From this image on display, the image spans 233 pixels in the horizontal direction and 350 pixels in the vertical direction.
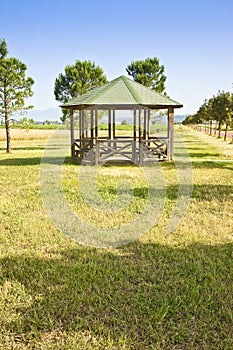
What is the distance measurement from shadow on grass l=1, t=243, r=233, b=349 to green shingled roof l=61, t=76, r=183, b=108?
8912mm

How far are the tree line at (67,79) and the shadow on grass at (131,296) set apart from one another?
16.0 meters

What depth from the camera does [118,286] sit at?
12.0ft

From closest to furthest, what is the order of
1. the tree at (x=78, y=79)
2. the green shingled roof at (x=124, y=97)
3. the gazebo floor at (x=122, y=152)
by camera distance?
the green shingled roof at (x=124, y=97) → the gazebo floor at (x=122, y=152) → the tree at (x=78, y=79)

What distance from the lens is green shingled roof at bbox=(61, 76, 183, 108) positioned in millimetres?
12766

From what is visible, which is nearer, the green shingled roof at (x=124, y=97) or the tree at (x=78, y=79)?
the green shingled roof at (x=124, y=97)

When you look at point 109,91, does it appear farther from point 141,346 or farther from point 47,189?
point 141,346

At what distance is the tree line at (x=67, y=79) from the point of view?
60.4 feet

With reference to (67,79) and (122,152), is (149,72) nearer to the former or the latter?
(67,79)

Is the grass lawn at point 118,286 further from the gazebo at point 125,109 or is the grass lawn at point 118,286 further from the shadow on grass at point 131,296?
the gazebo at point 125,109

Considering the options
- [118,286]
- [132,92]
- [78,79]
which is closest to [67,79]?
[78,79]

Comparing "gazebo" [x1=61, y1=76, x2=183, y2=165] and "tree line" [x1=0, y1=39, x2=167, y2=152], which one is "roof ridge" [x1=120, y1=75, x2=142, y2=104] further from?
"tree line" [x1=0, y1=39, x2=167, y2=152]

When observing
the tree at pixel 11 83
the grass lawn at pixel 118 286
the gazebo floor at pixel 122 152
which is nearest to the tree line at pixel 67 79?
the tree at pixel 11 83

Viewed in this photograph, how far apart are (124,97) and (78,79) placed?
15057 mm

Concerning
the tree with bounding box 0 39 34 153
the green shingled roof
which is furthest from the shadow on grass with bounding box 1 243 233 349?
the tree with bounding box 0 39 34 153
